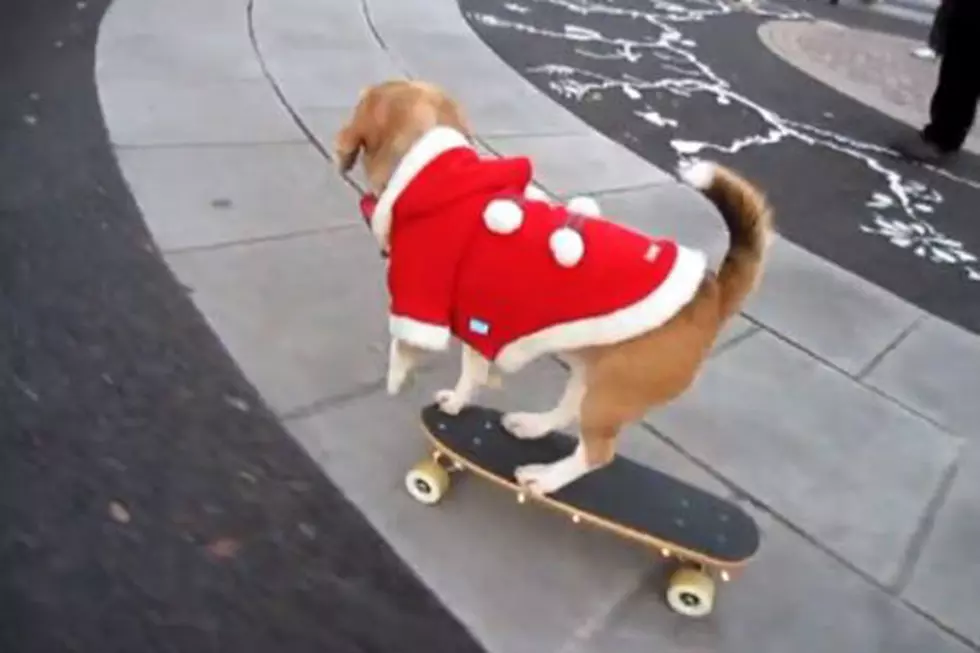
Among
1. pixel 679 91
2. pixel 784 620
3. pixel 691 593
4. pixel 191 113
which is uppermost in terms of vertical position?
pixel 191 113

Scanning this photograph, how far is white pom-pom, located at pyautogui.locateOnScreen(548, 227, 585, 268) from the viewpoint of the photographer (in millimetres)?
1994

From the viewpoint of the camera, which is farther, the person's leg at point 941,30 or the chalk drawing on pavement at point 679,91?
the person's leg at point 941,30

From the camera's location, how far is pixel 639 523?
2.30m

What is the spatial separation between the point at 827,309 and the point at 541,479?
2.13m

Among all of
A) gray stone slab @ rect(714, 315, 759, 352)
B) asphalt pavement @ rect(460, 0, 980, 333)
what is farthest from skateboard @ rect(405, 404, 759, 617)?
asphalt pavement @ rect(460, 0, 980, 333)

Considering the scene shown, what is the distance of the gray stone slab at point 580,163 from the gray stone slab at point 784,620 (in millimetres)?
2351

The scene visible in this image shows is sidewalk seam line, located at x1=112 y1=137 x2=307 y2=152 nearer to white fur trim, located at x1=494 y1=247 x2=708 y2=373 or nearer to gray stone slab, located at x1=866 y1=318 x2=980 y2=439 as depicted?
white fur trim, located at x1=494 y1=247 x2=708 y2=373

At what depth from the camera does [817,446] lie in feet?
9.96

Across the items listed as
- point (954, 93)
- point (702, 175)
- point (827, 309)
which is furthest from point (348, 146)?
point (954, 93)

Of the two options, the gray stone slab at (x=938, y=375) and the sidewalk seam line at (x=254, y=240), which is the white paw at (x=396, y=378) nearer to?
the sidewalk seam line at (x=254, y=240)

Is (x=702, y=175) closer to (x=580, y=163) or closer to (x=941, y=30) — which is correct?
(x=580, y=163)

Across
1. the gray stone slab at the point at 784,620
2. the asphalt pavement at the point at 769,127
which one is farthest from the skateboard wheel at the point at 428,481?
the asphalt pavement at the point at 769,127

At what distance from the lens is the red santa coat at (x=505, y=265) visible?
2012mm

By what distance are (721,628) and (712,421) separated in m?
0.90
